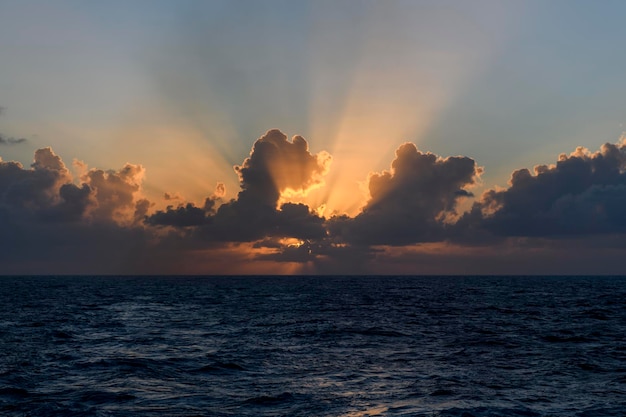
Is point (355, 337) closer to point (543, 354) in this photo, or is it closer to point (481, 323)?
point (543, 354)

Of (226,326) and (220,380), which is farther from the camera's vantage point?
(226,326)

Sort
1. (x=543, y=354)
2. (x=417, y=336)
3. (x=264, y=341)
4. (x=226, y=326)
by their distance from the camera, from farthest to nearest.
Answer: (x=226, y=326) → (x=417, y=336) → (x=264, y=341) → (x=543, y=354)

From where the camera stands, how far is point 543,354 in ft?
121

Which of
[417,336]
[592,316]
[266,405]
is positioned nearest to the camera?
[266,405]

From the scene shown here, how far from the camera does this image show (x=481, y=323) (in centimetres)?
5772

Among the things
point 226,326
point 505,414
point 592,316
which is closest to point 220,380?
point 505,414

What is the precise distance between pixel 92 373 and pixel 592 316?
194ft

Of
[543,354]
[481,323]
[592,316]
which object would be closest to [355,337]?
[543,354]

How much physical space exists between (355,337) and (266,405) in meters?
23.2

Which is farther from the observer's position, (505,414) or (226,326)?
(226,326)

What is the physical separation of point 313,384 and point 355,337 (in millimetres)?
18860

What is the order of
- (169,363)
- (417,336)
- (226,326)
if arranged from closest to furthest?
1. (169,363)
2. (417,336)
3. (226,326)

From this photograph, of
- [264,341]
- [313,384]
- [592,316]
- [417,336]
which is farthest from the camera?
[592,316]

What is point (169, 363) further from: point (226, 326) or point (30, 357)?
point (226, 326)
